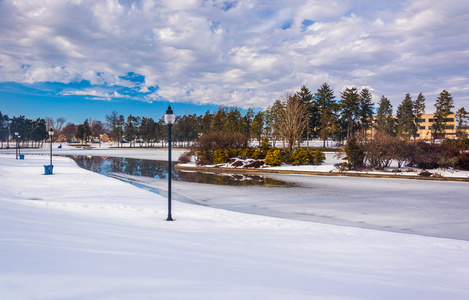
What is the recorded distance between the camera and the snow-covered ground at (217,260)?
10.9 feet

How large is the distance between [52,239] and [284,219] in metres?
6.04

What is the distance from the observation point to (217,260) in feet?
14.8

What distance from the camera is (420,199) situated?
39.4 feet

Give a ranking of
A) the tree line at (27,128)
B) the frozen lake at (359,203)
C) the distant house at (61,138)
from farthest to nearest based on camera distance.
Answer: the distant house at (61,138) < the tree line at (27,128) < the frozen lake at (359,203)

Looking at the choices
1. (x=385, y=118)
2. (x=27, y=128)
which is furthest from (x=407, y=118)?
(x=27, y=128)

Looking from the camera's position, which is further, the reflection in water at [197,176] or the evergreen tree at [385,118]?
the evergreen tree at [385,118]

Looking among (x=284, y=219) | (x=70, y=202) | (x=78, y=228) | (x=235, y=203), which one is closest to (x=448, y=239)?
(x=284, y=219)

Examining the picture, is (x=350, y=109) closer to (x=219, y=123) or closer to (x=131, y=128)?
(x=219, y=123)

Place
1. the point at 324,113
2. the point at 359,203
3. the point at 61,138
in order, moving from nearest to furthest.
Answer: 1. the point at 359,203
2. the point at 324,113
3. the point at 61,138

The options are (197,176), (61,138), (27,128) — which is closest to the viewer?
(197,176)

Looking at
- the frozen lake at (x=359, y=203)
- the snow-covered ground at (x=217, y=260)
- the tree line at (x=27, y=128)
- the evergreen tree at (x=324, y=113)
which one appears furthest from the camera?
the tree line at (x=27, y=128)

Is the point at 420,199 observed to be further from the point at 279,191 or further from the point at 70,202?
the point at 70,202

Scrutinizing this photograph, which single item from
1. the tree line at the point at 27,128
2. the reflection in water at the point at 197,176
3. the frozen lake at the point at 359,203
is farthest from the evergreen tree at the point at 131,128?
the frozen lake at the point at 359,203

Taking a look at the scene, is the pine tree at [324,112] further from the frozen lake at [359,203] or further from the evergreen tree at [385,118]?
the frozen lake at [359,203]
